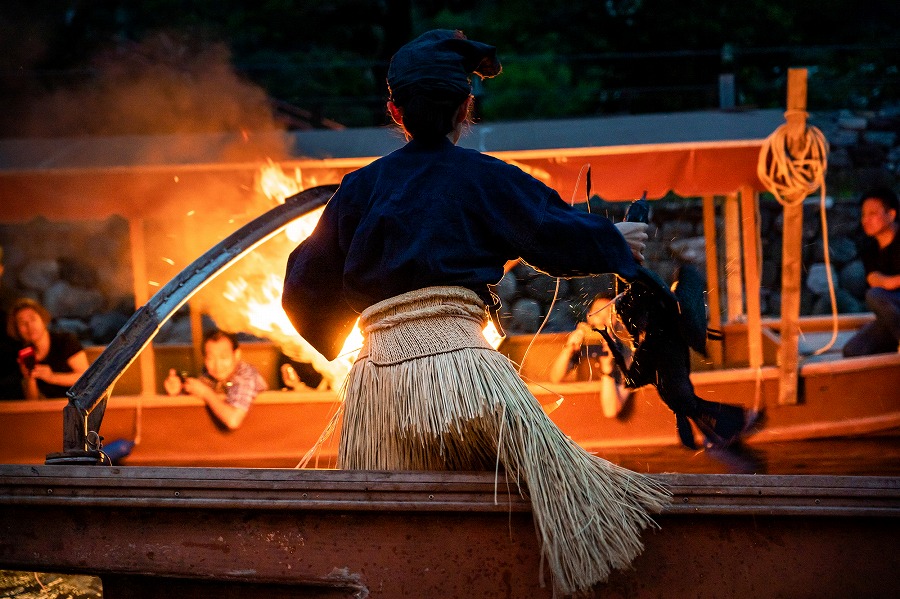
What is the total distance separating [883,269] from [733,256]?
6.10 ft

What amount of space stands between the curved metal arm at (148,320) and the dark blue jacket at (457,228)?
36.4 inches

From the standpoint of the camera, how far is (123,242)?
14383 mm

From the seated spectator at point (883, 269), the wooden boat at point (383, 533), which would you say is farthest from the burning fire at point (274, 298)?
the wooden boat at point (383, 533)

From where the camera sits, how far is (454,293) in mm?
2381

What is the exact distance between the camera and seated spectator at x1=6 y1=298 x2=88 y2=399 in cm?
767

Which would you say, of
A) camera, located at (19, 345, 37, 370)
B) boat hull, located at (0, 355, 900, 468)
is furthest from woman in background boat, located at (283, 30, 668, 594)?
camera, located at (19, 345, 37, 370)

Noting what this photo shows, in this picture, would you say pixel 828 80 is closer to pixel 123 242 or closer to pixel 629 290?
pixel 123 242

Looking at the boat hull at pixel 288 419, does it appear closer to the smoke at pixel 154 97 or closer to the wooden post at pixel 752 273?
the wooden post at pixel 752 273

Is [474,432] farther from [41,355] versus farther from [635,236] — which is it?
[41,355]

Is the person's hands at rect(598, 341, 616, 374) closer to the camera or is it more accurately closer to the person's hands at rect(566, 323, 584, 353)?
the person's hands at rect(566, 323, 584, 353)

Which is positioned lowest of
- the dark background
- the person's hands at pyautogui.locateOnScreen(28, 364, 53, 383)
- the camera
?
the person's hands at pyautogui.locateOnScreen(28, 364, 53, 383)

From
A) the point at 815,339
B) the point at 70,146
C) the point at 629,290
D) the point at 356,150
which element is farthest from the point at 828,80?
the point at 629,290

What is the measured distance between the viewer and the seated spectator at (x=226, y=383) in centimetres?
709

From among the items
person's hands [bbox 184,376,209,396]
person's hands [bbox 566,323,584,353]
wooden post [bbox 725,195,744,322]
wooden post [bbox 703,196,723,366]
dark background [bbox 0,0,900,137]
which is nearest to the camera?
person's hands [bbox 566,323,584,353]
